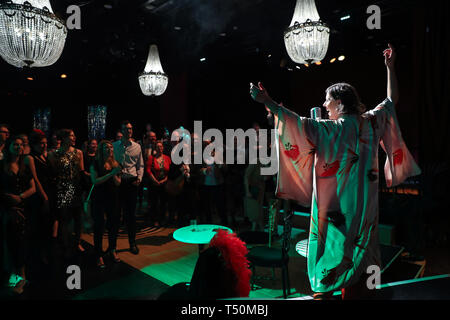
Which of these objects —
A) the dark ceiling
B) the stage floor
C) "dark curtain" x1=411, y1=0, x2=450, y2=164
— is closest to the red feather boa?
the stage floor

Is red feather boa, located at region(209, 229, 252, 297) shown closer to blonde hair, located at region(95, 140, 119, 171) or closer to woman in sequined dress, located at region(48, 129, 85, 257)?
blonde hair, located at region(95, 140, 119, 171)

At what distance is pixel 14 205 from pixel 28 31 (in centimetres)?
160

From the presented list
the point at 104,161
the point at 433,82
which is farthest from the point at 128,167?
the point at 433,82

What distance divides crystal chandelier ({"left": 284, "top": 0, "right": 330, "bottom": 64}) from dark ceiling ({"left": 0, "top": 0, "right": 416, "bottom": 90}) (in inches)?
86.2

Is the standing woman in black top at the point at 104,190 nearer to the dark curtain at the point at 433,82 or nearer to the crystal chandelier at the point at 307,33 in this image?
the crystal chandelier at the point at 307,33

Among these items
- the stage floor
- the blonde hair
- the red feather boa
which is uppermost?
the blonde hair

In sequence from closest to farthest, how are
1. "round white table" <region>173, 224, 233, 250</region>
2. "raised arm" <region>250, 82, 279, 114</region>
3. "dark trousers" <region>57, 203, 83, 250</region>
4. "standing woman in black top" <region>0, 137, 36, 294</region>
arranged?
"raised arm" <region>250, 82, 279, 114</region>
"standing woman in black top" <region>0, 137, 36, 294</region>
"round white table" <region>173, 224, 233, 250</region>
"dark trousers" <region>57, 203, 83, 250</region>

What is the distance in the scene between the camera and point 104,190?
330cm

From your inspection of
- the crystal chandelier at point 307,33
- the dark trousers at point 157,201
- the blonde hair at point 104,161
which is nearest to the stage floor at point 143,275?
the blonde hair at point 104,161

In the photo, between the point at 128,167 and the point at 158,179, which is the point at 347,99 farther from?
the point at 158,179

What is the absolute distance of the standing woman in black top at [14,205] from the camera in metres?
2.65

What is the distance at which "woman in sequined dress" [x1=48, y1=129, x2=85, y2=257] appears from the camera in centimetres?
341
